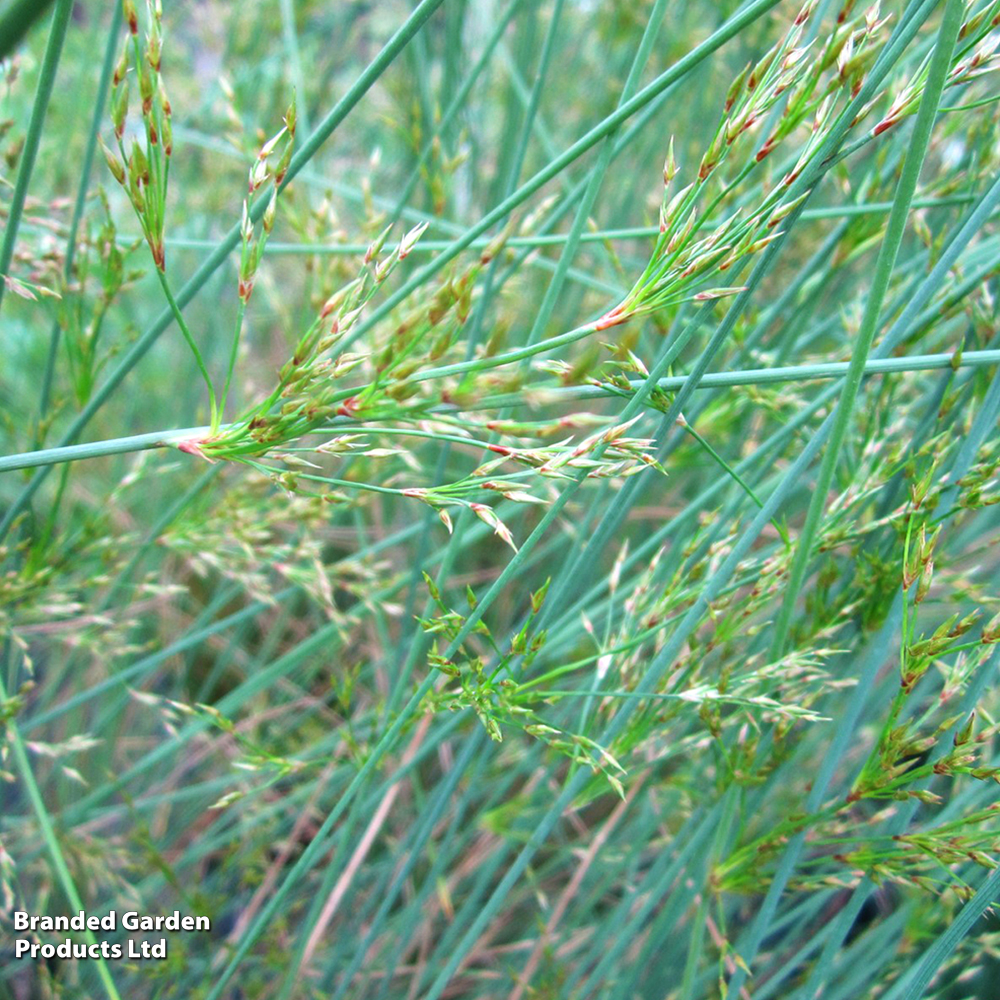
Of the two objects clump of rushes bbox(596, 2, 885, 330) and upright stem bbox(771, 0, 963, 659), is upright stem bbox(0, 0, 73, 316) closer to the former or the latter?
clump of rushes bbox(596, 2, 885, 330)

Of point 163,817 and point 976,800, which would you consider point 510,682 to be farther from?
point 163,817

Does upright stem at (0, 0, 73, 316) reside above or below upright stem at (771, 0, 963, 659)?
above

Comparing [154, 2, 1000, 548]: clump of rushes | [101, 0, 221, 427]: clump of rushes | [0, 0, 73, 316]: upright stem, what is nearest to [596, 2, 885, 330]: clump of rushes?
[154, 2, 1000, 548]: clump of rushes

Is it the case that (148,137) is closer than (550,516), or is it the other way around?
(148,137)

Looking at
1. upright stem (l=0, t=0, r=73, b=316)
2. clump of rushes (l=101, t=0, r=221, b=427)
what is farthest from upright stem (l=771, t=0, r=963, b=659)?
upright stem (l=0, t=0, r=73, b=316)

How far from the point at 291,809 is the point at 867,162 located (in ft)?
4.61

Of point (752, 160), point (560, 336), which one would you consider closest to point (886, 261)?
point (752, 160)

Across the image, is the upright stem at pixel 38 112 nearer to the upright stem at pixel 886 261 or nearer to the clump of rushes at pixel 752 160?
the clump of rushes at pixel 752 160

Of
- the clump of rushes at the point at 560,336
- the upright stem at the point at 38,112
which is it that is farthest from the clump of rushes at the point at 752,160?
the upright stem at the point at 38,112

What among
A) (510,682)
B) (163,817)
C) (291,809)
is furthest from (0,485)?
(510,682)

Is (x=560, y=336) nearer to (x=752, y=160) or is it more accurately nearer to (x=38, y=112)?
(x=752, y=160)

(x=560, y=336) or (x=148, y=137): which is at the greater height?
(x=148, y=137)

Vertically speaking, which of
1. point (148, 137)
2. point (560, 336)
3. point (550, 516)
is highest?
point (148, 137)

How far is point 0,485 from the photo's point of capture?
193 cm
